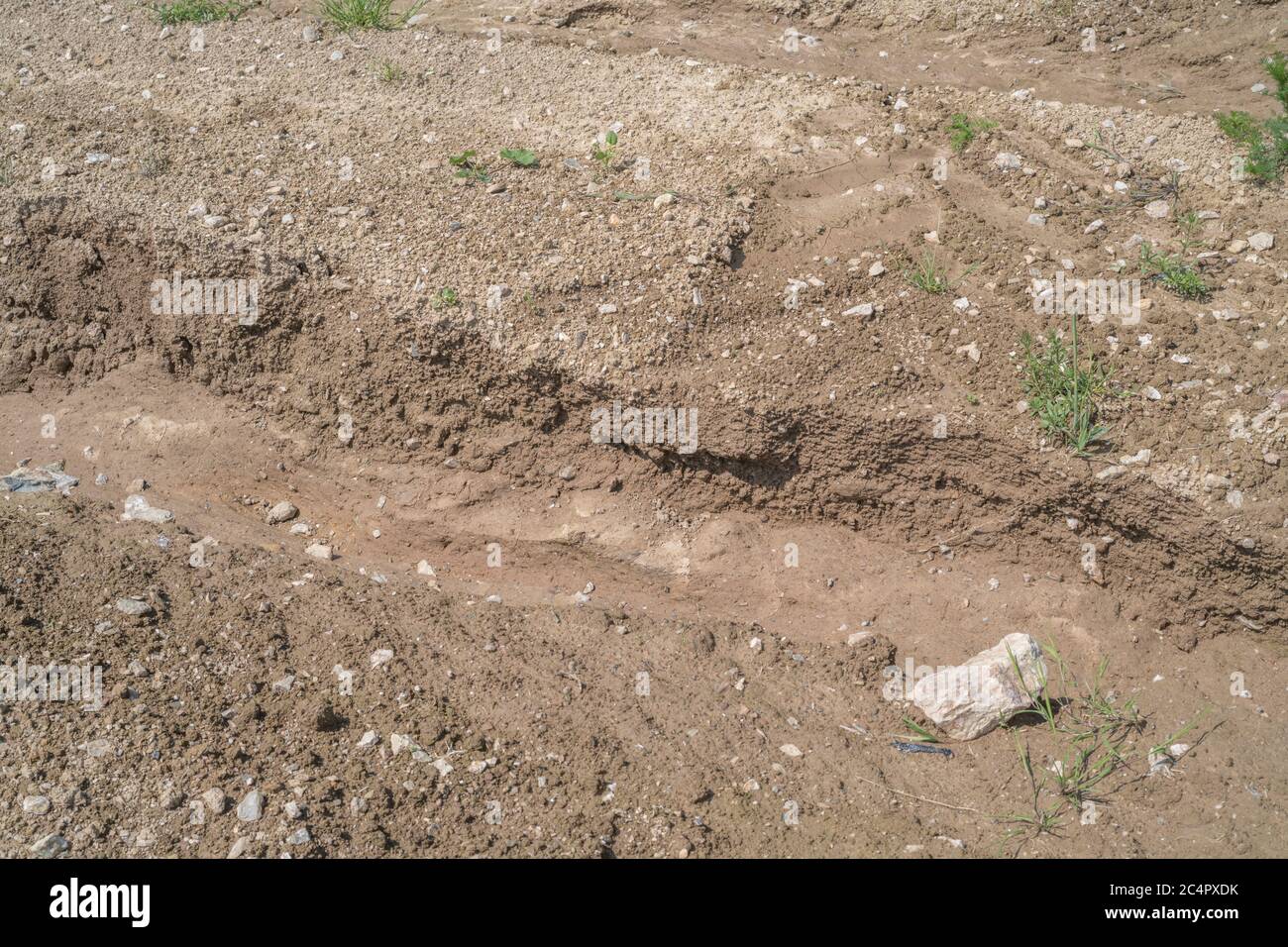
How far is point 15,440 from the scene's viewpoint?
4.82 metres

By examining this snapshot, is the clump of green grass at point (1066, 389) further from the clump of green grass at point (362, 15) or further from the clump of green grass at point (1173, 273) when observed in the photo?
the clump of green grass at point (362, 15)

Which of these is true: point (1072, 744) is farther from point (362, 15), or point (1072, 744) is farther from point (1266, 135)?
point (362, 15)

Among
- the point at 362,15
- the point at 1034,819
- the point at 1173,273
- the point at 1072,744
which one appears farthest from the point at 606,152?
the point at 1034,819

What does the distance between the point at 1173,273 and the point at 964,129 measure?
4.34 ft

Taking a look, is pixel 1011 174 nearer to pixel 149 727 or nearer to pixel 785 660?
pixel 785 660

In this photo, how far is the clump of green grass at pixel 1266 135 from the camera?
177 inches

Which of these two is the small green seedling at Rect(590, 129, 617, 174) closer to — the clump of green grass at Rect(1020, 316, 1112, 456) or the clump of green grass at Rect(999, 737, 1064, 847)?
the clump of green grass at Rect(1020, 316, 1112, 456)

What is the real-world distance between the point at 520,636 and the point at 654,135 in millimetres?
2666

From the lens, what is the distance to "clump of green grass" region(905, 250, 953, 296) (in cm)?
428

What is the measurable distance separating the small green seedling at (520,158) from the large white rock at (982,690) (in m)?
3.05

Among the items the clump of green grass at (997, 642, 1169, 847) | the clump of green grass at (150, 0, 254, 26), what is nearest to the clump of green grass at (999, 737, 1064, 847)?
the clump of green grass at (997, 642, 1169, 847)

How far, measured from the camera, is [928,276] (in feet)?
14.0

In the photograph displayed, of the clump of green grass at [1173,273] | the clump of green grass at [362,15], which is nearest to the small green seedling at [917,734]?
the clump of green grass at [1173,273]
